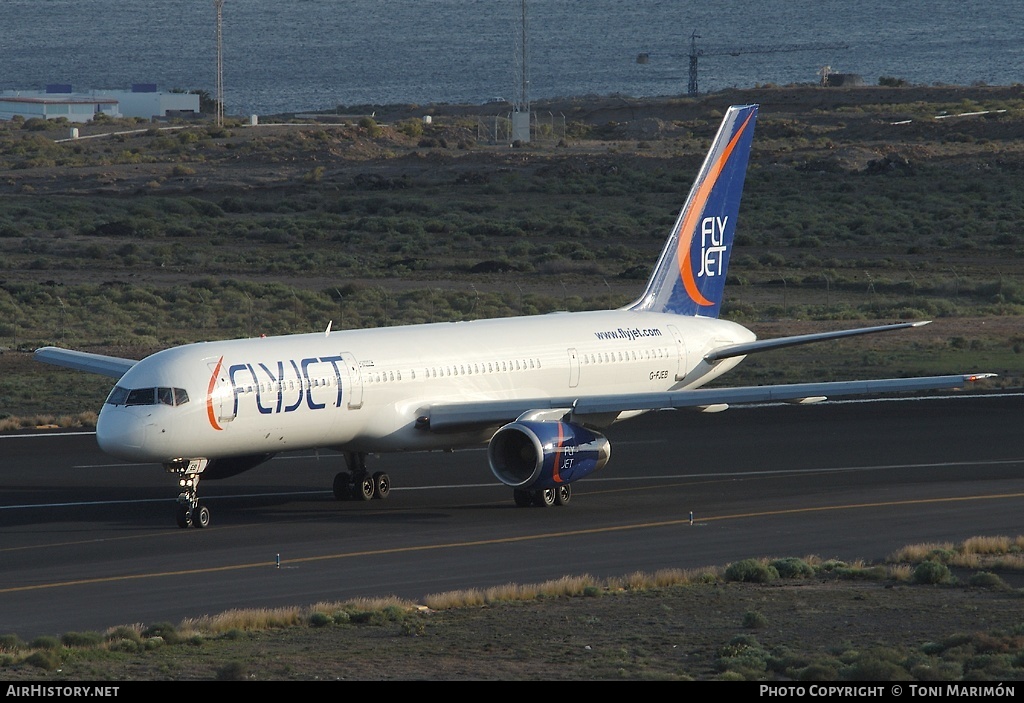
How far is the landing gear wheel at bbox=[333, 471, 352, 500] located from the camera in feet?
120

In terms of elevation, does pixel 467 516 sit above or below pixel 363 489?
below

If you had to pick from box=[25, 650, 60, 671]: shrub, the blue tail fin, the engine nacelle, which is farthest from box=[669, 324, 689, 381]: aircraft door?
box=[25, 650, 60, 671]: shrub

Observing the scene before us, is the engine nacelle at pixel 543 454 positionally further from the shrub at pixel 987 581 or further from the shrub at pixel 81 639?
the shrub at pixel 81 639

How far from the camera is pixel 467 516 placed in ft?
113

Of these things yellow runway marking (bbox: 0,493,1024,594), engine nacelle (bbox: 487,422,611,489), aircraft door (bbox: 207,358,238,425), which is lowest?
yellow runway marking (bbox: 0,493,1024,594)

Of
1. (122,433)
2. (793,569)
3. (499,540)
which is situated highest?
(122,433)

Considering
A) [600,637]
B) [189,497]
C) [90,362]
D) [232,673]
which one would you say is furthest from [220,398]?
[232,673]

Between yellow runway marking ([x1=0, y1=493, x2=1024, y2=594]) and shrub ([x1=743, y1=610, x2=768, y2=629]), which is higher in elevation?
shrub ([x1=743, y1=610, x2=768, y2=629])

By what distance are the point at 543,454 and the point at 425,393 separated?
3.47m

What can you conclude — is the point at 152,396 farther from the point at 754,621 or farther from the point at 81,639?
the point at 754,621

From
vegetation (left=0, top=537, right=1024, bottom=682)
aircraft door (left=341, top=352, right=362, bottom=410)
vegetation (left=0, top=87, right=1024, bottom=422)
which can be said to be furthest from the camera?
vegetation (left=0, top=87, right=1024, bottom=422)

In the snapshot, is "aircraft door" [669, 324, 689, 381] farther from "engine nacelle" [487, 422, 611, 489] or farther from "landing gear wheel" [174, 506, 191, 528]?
"landing gear wheel" [174, 506, 191, 528]

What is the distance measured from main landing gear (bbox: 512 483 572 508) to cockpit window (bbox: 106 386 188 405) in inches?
307
